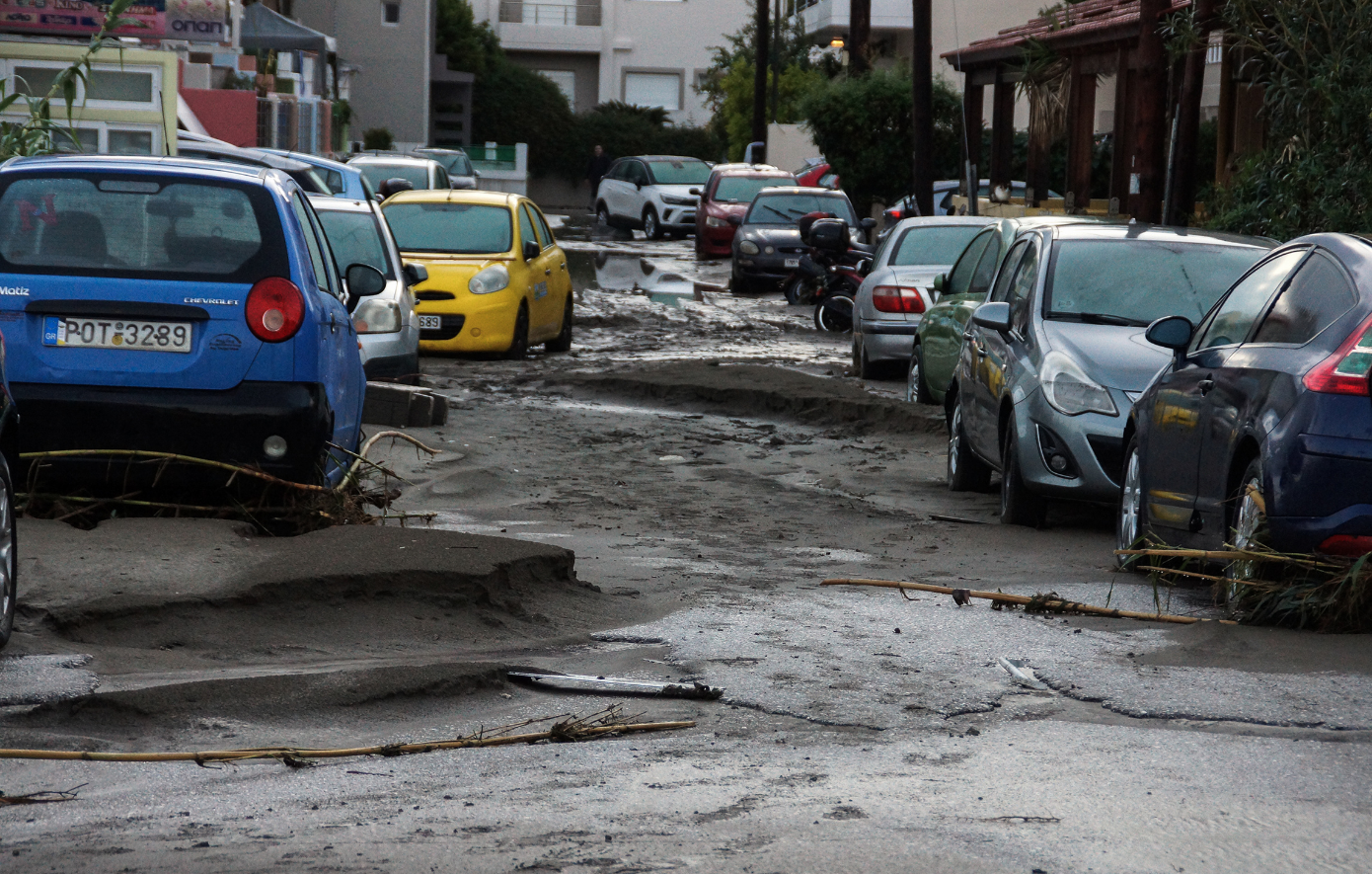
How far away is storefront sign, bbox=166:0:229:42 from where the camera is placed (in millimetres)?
26016

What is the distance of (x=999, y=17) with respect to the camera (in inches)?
1874

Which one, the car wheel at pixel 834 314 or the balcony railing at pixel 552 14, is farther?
the balcony railing at pixel 552 14

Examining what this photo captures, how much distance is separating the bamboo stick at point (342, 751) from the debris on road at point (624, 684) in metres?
0.39

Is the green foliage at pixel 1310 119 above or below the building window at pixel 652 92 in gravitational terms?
below

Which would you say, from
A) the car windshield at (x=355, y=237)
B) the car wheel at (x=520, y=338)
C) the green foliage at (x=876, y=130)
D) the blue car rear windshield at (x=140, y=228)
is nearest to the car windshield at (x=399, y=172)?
the car wheel at (x=520, y=338)

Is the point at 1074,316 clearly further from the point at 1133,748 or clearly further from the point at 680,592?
the point at 1133,748

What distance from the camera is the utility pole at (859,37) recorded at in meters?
40.9

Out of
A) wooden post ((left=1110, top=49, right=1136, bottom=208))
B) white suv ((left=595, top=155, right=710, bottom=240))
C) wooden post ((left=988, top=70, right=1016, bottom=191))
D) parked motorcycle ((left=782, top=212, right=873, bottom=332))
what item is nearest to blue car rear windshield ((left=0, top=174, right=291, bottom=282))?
parked motorcycle ((left=782, top=212, right=873, bottom=332))

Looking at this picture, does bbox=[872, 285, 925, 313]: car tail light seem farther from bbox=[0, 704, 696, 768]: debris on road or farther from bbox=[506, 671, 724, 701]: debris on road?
bbox=[0, 704, 696, 768]: debris on road

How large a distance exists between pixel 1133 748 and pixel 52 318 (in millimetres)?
4561

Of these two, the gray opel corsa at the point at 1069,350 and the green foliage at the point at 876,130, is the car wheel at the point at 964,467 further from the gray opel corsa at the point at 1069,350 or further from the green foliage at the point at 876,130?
the green foliage at the point at 876,130

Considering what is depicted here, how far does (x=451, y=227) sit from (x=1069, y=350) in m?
9.98

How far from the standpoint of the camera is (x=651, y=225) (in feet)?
144

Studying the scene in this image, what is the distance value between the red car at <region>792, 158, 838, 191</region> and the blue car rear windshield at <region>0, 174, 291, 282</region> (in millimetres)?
30103
